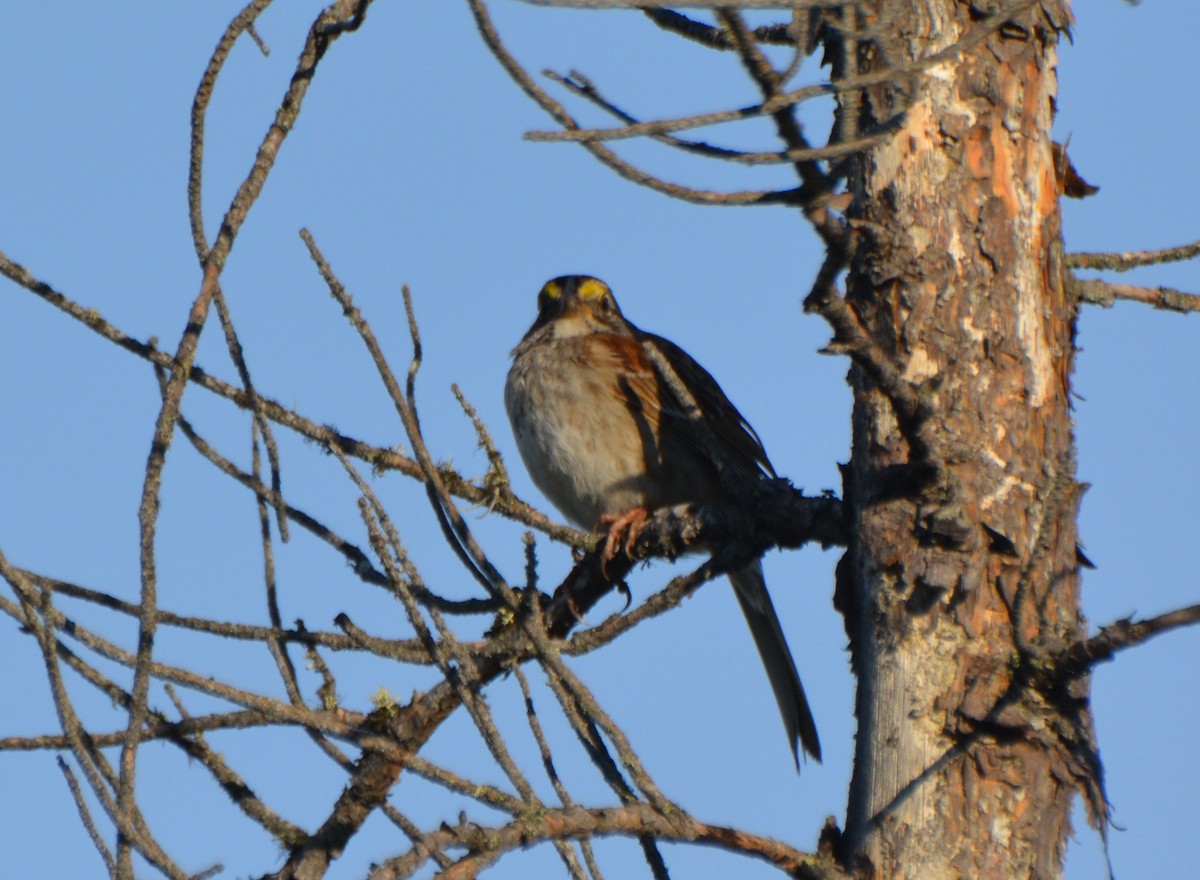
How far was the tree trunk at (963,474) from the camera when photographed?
A: 2635 mm

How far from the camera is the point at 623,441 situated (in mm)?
5289

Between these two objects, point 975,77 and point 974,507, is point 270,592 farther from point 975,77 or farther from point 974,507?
point 975,77

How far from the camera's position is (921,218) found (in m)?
2.98

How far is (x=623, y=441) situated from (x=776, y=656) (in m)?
0.96

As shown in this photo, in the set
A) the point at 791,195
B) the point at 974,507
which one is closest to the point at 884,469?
the point at 974,507

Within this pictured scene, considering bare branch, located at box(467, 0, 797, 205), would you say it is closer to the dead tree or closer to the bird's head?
the dead tree

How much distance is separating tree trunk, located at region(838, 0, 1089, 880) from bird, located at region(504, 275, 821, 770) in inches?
81.1

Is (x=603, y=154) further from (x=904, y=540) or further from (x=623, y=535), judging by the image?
(x=623, y=535)

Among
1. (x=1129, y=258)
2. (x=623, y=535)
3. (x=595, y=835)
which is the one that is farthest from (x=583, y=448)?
(x=595, y=835)

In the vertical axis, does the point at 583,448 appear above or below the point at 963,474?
above

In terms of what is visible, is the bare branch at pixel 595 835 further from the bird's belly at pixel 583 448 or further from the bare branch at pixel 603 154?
the bird's belly at pixel 583 448

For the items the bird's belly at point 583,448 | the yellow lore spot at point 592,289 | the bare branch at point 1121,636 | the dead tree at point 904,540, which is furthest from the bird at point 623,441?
the bare branch at point 1121,636

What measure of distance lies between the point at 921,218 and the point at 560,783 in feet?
4.42

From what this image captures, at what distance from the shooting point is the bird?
522 centimetres
